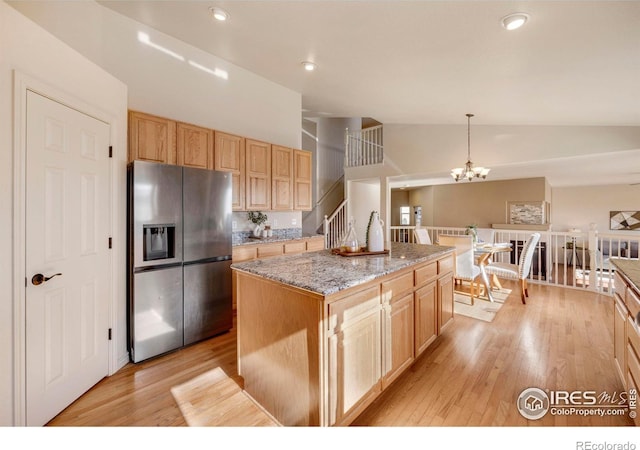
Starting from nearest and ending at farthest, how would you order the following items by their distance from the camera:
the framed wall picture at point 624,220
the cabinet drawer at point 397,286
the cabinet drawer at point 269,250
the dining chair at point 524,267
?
the cabinet drawer at point 397,286 → the cabinet drawer at point 269,250 → the dining chair at point 524,267 → the framed wall picture at point 624,220

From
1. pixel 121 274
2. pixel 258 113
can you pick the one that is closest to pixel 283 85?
pixel 258 113

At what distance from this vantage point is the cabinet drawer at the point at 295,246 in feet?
13.0

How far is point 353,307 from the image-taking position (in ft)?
5.23

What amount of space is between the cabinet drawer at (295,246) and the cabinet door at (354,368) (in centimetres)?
235

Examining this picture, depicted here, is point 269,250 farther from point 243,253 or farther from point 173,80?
point 173,80

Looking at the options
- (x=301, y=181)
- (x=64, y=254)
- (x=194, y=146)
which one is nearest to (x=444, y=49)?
(x=301, y=181)

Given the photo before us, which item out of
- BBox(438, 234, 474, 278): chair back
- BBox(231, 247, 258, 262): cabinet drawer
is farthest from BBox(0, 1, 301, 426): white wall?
BBox(438, 234, 474, 278): chair back

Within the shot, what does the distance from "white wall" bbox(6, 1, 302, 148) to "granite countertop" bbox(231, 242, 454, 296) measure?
7.77 feet

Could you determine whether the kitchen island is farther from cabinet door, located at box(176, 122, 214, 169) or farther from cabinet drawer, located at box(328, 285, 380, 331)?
cabinet door, located at box(176, 122, 214, 169)

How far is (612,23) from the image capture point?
196cm

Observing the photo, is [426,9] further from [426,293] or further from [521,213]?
[521,213]

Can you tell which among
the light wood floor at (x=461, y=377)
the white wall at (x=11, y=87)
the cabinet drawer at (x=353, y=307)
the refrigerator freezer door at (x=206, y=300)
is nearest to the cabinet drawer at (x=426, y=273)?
the cabinet drawer at (x=353, y=307)

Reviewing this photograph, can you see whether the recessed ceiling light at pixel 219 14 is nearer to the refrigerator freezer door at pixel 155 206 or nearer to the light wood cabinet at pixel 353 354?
the refrigerator freezer door at pixel 155 206

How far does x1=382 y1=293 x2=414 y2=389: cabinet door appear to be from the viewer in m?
1.90
